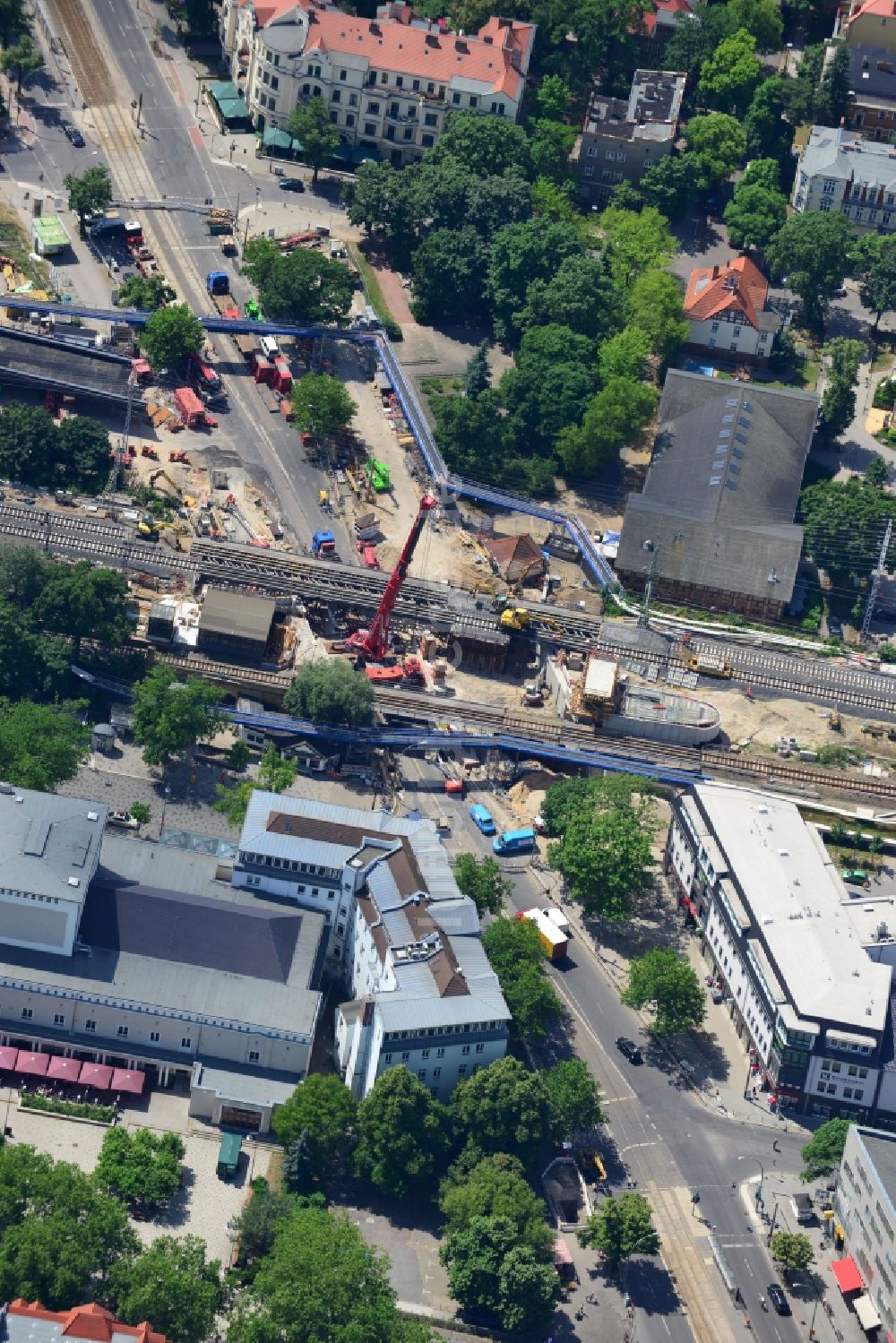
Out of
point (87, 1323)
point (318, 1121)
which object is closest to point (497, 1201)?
point (318, 1121)

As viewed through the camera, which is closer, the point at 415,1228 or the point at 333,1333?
the point at 333,1333

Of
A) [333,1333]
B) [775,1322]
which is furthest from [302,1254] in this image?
[775,1322]

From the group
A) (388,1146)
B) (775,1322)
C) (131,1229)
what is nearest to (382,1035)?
(388,1146)

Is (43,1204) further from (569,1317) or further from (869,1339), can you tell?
(869,1339)

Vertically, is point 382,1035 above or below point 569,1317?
above

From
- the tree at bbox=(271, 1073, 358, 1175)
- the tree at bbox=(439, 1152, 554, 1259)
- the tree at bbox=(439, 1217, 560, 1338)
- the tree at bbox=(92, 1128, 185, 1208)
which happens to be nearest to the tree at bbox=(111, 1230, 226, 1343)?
the tree at bbox=(92, 1128, 185, 1208)
